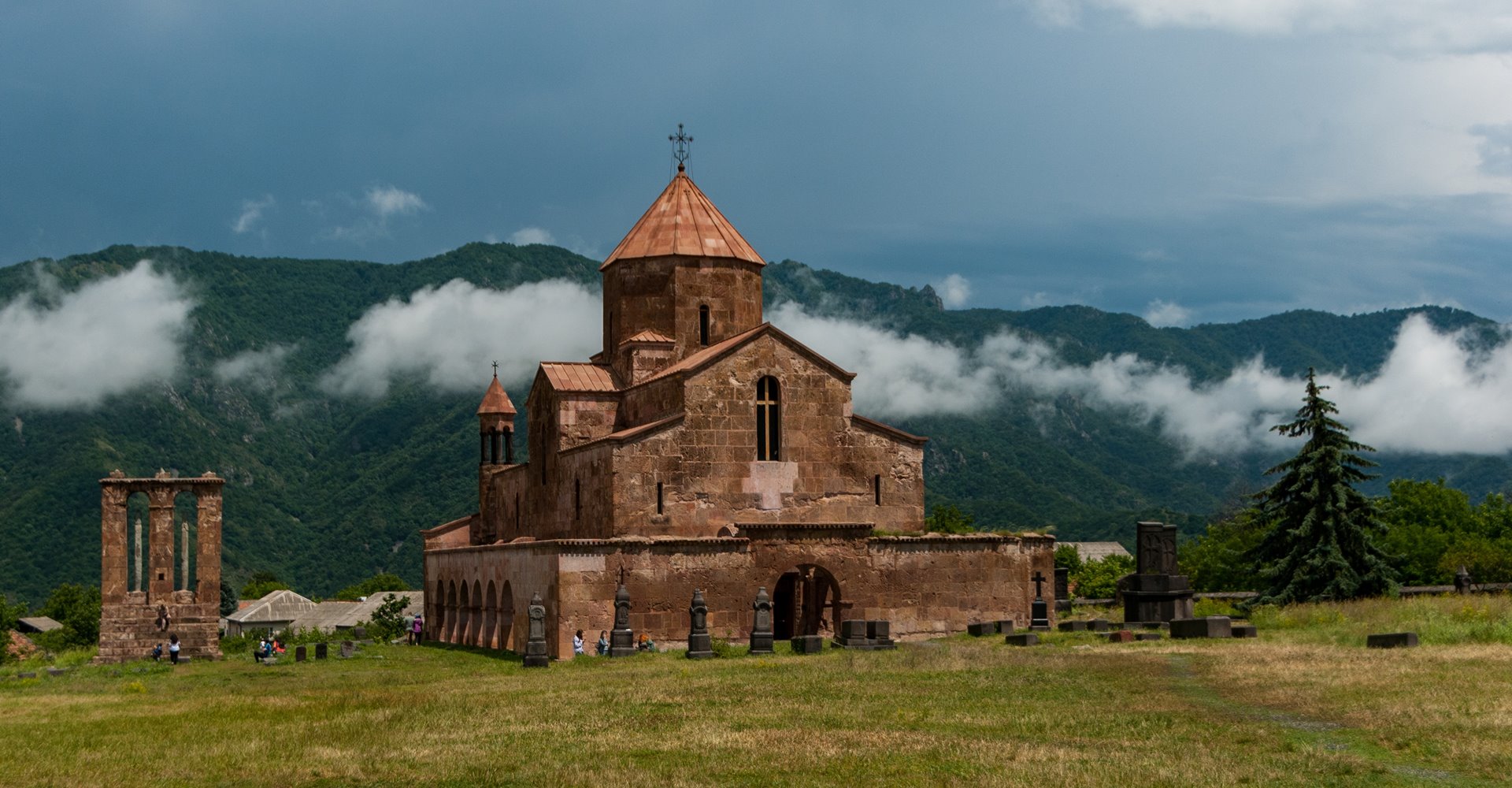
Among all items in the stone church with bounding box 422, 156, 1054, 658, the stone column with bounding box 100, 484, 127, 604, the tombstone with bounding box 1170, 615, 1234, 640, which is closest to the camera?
the tombstone with bounding box 1170, 615, 1234, 640

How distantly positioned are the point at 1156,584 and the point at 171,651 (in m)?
25.0

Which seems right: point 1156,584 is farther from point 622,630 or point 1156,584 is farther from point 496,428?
point 496,428

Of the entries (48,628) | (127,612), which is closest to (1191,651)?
(127,612)

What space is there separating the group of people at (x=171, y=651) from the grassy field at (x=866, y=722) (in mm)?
11889

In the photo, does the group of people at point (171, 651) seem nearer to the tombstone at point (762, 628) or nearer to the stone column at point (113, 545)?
the stone column at point (113, 545)

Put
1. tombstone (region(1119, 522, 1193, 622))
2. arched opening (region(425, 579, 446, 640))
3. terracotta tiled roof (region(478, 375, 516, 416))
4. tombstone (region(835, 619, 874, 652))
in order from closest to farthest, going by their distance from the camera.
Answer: tombstone (region(835, 619, 874, 652))
tombstone (region(1119, 522, 1193, 622))
arched opening (region(425, 579, 446, 640))
terracotta tiled roof (region(478, 375, 516, 416))

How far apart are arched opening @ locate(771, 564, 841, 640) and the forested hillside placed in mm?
78476

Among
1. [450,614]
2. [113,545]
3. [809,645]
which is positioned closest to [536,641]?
[809,645]

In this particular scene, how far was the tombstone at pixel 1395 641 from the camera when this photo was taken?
80.5 feet

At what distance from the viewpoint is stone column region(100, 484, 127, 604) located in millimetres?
43656

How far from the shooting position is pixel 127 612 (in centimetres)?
4369

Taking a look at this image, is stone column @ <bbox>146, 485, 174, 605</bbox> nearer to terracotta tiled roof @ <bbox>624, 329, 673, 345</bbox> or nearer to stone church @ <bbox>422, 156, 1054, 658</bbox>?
stone church @ <bbox>422, 156, 1054, 658</bbox>

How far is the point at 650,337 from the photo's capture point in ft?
135

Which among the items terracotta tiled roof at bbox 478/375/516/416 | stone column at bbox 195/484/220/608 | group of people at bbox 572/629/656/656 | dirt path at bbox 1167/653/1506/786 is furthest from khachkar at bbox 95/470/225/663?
dirt path at bbox 1167/653/1506/786
